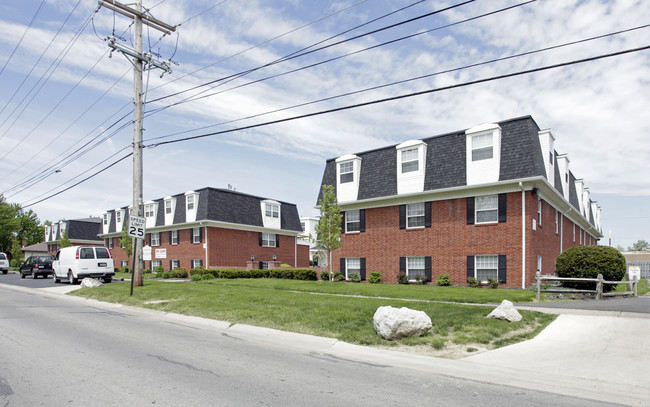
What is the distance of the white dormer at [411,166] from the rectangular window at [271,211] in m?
19.0

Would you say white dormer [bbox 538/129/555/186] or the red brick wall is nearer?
the red brick wall

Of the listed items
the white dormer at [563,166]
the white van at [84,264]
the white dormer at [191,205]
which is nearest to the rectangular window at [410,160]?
the white dormer at [563,166]

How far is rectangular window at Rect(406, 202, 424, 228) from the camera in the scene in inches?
917

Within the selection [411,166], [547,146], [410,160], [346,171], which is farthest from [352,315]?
[346,171]

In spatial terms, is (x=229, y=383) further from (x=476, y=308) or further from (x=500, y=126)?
(x=500, y=126)

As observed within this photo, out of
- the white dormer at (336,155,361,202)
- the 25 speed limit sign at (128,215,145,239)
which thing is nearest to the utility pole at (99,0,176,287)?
the 25 speed limit sign at (128,215,145,239)

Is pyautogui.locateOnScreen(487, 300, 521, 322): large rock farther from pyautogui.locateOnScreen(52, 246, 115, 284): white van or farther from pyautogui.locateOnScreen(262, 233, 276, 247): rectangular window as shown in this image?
pyautogui.locateOnScreen(262, 233, 276, 247): rectangular window

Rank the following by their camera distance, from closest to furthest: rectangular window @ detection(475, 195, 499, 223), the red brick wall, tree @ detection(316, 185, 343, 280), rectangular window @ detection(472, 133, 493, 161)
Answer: the red brick wall, rectangular window @ detection(475, 195, 499, 223), rectangular window @ detection(472, 133, 493, 161), tree @ detection(316, 185, 343, 280)

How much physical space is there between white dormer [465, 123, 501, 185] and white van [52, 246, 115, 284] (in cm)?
2069

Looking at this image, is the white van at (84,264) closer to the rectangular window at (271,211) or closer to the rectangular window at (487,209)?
the rectangular window at (271,211)

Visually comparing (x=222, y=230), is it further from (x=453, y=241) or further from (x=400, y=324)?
(x=400, y=324)

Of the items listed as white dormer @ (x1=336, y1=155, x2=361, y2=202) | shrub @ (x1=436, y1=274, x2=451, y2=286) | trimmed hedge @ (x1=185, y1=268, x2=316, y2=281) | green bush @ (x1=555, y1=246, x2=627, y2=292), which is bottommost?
trimmed hedge @ (x1=185, y1=268, x2=316, y2=281)

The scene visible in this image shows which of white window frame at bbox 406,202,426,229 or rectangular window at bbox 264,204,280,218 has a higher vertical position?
rectangular window at bbox 264,204,280,218

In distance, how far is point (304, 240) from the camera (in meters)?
48.3
